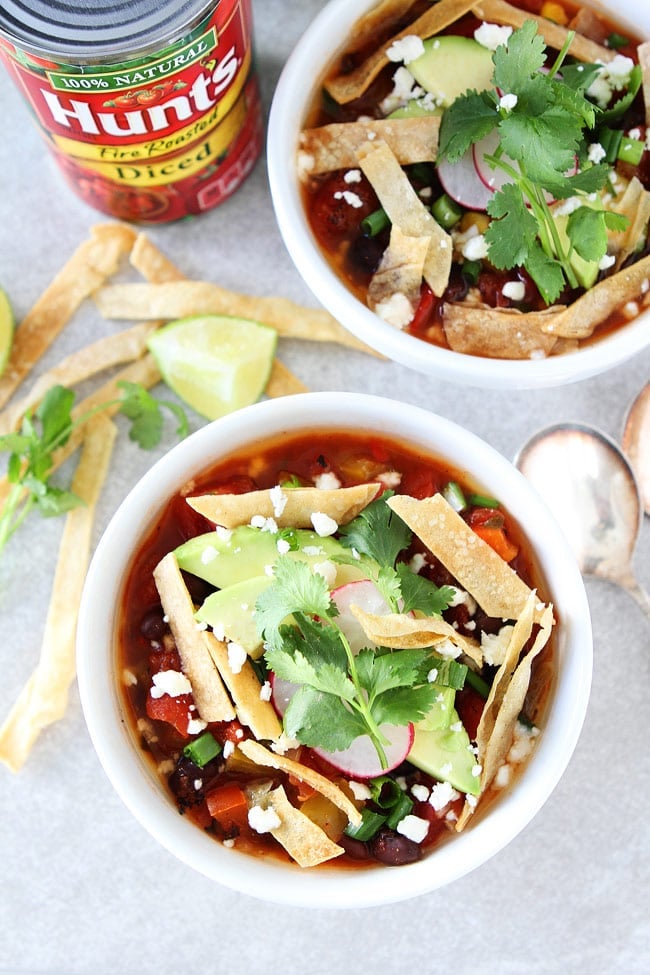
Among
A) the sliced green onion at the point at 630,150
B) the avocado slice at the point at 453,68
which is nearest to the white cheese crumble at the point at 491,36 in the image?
the avocado slice at the point at 453,68

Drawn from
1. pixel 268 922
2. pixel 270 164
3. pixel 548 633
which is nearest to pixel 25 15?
pixel 270 164

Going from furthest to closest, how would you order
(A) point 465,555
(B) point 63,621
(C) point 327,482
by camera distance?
(B) point 63,621 < (C) point 327,482 < (A) point 465,555

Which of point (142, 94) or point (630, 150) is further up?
point (142, 94)

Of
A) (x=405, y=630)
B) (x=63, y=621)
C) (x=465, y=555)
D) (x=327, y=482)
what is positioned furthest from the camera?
(x=63, y=621)

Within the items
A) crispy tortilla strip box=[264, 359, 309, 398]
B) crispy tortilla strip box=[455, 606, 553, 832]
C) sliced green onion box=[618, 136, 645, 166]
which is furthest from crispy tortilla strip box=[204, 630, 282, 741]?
sliced green onion box=[618, 136, 645, 166]

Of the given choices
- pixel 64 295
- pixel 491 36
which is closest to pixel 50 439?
pixel 64 295

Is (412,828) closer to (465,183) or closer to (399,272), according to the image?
(399,272)
